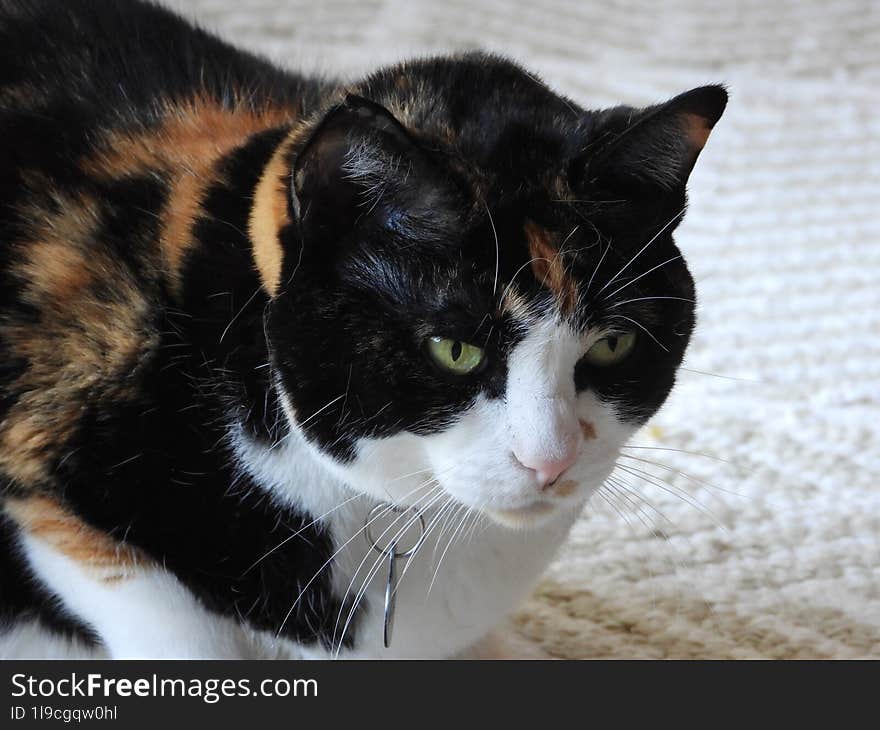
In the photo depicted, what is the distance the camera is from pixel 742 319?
66.3 inches

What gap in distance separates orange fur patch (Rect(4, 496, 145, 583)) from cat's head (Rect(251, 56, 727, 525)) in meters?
0.17

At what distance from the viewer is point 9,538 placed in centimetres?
93

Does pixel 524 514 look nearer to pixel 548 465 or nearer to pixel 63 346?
pixel 548 465

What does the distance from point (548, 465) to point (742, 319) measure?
0.99 metres

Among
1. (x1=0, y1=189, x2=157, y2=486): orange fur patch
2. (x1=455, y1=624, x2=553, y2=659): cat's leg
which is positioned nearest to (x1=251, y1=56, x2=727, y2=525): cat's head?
(x1=0, y1=189, x2=157, y2=486): orange fur patch

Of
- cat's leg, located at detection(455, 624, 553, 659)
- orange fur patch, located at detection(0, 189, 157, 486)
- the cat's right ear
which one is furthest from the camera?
cat's leg, located at detection(455, 624, 553, 659)

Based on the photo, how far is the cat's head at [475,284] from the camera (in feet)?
2.48

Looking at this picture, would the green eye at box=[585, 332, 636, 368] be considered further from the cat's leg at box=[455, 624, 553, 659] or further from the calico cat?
the cat's leg at box=[455, 624, 553, 659]

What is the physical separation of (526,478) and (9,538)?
0.41 metres

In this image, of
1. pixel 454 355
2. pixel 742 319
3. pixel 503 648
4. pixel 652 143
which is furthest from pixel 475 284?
pixel 742 319

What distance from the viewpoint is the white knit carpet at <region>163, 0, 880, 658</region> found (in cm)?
118

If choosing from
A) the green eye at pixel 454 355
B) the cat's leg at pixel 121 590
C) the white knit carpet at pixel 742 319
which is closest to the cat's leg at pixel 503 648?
the white knit carpet at pixel 742 319

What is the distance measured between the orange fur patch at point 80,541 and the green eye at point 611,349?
346 mm

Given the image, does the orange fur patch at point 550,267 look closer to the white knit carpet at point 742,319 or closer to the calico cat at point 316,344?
the calico cat at point 316,344
